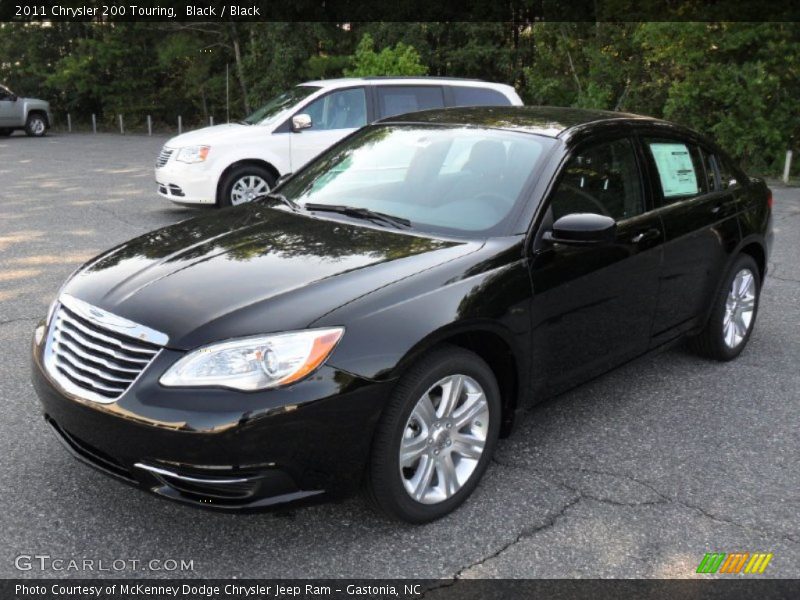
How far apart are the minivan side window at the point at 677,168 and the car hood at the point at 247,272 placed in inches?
59.6

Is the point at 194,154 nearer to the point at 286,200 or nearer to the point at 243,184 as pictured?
the point at 243,184

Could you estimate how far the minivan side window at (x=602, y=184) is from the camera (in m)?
3.82

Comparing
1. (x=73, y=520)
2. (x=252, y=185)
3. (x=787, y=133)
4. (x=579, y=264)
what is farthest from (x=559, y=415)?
(x=787, y=133)

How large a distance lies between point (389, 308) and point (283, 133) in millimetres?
7797

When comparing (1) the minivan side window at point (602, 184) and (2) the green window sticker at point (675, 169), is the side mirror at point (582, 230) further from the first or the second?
(2) the green window sticker at point (675, 169)

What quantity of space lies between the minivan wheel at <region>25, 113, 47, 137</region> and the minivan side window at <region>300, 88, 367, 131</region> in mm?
18972

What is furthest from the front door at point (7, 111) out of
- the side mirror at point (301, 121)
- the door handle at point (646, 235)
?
the door handle at point (646, 235)

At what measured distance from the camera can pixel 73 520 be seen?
3.18 metres

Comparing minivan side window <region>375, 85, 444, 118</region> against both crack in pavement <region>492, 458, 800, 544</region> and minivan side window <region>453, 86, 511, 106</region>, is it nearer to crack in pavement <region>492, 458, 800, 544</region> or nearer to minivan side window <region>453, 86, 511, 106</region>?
minivan side window <region>453, 86, 511, 106</region>

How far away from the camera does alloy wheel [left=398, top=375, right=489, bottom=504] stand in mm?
3127

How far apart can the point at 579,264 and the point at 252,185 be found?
282 inches

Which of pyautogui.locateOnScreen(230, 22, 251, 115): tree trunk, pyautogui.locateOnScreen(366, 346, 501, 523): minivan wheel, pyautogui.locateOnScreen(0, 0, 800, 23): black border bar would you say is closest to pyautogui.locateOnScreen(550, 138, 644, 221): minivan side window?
pyautogui.locateOnScreen(366, 346, 501, 523): minivan wheel

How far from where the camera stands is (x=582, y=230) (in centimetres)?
350

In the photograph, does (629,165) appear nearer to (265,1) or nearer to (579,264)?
(579,264)
